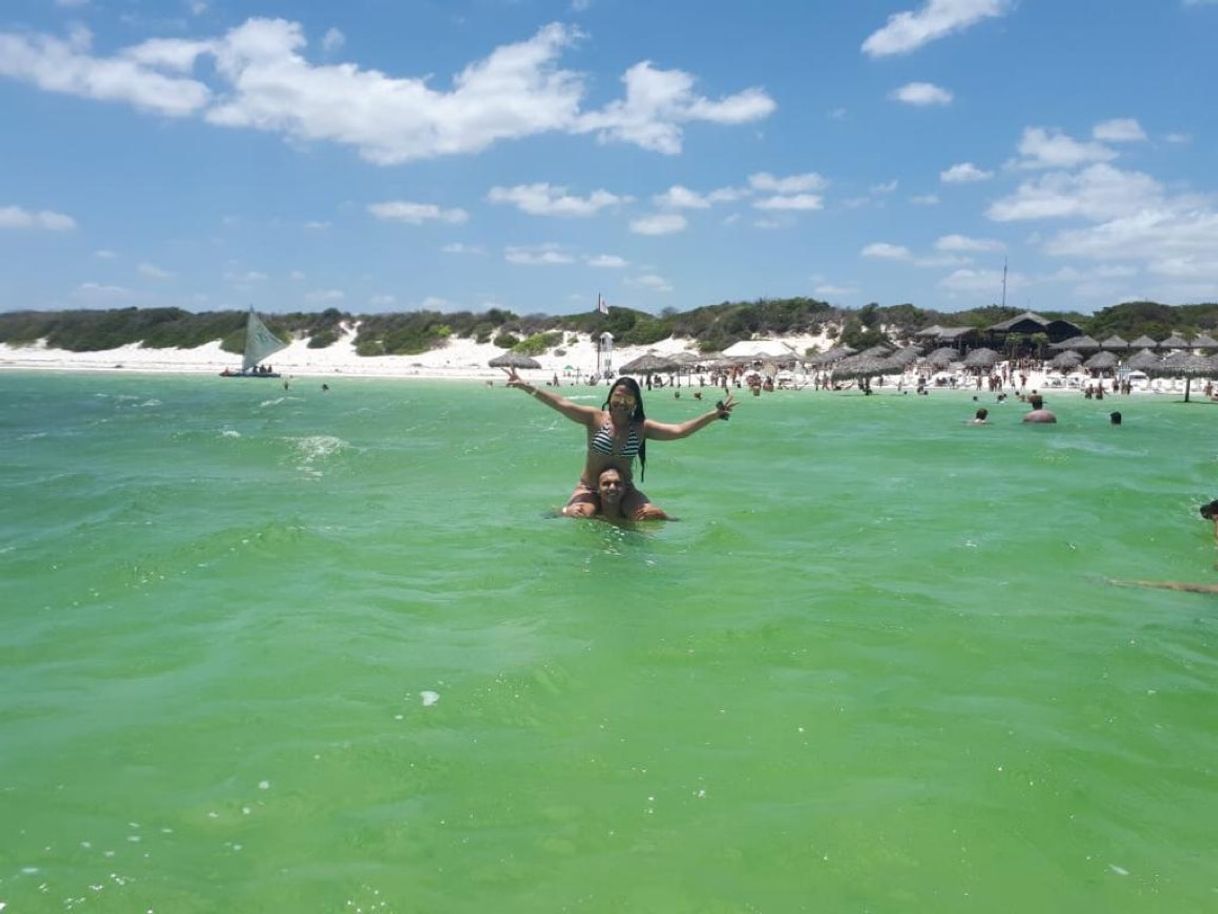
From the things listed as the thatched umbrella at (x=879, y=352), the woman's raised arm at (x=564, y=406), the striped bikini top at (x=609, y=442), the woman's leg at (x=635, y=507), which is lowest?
the woman's leg at (x=635, y=507)

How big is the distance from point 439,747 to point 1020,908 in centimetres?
204

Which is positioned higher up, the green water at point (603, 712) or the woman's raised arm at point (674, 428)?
the woman's raised arm at point (674, 428)

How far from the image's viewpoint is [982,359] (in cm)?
5538

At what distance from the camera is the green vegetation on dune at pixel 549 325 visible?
69.8 m

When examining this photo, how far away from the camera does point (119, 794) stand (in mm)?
3209

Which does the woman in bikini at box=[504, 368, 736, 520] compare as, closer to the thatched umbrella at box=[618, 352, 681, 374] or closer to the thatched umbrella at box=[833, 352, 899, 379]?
the thatched umbrella at box=[618, 352, 681, 374]

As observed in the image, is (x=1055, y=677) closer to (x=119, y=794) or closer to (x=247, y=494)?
(x=119, y=794)

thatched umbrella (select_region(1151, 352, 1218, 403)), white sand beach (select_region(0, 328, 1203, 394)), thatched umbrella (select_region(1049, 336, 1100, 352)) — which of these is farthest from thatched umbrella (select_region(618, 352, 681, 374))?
thatched umbrella (select_region(1151, 352, 1218, 403))

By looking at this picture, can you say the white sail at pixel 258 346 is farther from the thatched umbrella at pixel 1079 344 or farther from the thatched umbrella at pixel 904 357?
the thatched umbrella at pixel 1079 344

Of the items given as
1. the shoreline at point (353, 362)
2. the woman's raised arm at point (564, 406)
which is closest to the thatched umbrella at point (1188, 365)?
the shoreline at point (353, 362)

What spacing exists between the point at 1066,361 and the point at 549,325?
44007 millimetres

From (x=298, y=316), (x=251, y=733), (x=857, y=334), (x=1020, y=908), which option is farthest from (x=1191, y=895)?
(x=298, y=316)

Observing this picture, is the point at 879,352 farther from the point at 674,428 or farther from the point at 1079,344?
the point at 674,428

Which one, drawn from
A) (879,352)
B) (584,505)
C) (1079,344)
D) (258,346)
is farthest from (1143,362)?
(258,346)
